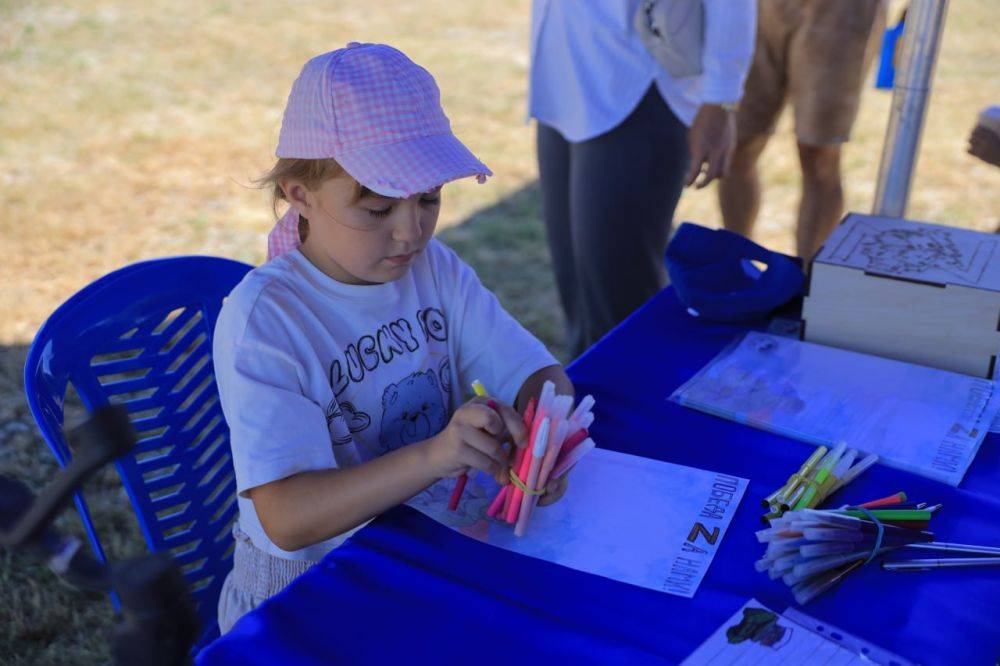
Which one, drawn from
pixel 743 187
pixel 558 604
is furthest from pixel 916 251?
pixel 743 187

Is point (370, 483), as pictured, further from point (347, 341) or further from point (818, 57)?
point (818, 57)

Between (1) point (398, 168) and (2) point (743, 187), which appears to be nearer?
(1) point (398, 168)

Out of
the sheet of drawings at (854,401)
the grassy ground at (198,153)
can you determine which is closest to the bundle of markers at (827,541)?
the sheet of drawings at (854,401)

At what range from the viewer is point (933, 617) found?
2.93 feet

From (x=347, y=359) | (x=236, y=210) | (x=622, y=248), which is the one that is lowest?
(x=236, y=210)

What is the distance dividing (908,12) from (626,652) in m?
1.37

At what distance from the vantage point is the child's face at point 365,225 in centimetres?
117

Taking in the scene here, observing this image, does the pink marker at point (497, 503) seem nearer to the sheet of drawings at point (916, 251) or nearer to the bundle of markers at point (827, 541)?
the bundle of markers at point (827, 541)

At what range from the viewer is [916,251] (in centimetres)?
146

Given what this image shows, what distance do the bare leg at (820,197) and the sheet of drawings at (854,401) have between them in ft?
5.23

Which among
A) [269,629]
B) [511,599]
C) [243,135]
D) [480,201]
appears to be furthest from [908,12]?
[243,135]

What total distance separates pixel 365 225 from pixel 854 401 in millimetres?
727

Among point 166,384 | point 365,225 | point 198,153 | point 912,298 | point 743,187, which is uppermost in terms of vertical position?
point 365,225

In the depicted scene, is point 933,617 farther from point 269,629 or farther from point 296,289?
point 296,289
